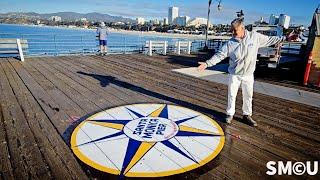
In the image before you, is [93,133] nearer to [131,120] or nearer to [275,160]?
[131,120]

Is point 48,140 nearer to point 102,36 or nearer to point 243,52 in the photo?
point 243,52

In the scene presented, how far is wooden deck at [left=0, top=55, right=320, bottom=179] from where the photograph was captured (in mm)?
3227

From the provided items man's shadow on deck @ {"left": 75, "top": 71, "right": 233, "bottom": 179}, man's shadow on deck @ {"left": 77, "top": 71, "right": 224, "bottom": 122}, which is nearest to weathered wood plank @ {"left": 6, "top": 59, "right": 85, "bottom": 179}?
man's shadow on deck @ {"left": 75, "top": 71, "right": 233, "bottom": 179}

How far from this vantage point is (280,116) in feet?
17.2

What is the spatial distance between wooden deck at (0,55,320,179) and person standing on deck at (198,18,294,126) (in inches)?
27.2

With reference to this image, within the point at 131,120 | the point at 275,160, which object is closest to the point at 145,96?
the point at 131,120

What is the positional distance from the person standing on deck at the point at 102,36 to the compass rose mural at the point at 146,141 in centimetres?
1002

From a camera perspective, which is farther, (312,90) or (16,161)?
(312,90)

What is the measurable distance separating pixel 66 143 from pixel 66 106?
6.43ft

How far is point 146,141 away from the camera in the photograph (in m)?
3.81

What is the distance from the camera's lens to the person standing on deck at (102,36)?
14102 millimetres

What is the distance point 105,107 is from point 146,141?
2.07 m

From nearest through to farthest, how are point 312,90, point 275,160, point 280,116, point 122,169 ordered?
point 122,169, point 275,160, point 280,116, point 312,90

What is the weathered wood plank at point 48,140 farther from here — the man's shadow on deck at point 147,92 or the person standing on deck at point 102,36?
the person standing on deck at point 102,36
